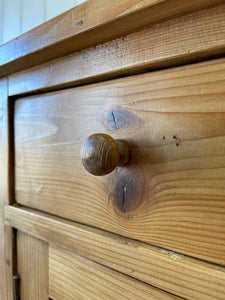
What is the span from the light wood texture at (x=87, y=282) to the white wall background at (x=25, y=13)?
22.7 inches

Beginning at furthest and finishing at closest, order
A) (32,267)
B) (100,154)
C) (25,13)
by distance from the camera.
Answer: (25,13) < (32,267) < (100,154)

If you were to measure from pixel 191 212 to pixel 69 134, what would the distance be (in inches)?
6.9

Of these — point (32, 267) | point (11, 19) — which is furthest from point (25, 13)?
point (32, 267)

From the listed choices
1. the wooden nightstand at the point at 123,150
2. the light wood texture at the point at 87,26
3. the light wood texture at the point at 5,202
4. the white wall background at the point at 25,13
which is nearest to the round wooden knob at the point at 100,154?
the wooden nightstand at the point at 123,150

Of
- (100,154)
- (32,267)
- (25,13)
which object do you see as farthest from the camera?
(25,13)

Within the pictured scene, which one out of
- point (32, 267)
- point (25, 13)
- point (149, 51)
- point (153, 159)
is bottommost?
point (32, 267)

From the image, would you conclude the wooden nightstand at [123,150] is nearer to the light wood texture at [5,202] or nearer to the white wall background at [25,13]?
the light wood texture at [5,202]

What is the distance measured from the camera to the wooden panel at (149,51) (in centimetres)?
21

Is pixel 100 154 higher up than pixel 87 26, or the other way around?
pixel 87 26

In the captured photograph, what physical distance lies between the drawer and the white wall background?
1.36ft

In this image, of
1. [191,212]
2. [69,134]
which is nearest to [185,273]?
[191,212]

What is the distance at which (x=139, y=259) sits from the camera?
25 centimetres

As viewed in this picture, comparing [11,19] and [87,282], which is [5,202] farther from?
[11,19]

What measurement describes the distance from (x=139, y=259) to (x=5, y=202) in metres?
0.27
